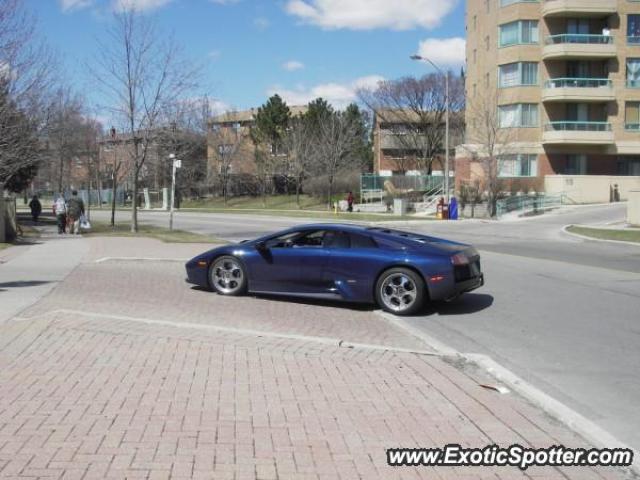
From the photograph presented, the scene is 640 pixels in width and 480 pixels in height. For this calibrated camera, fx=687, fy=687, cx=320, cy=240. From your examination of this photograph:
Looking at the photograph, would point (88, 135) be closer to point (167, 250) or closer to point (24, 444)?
point (167, 250)

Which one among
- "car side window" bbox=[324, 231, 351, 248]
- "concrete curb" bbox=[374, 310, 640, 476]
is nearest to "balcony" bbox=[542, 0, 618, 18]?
"car side window" bbox=[324, 231, 351, 248]

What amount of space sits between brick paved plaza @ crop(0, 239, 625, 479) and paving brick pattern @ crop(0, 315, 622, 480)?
1 cm

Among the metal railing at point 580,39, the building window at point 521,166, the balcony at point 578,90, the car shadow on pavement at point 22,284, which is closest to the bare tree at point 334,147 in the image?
the building window at point 521,166

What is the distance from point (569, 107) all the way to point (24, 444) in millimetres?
51717

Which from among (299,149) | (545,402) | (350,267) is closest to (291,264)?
(350,267)

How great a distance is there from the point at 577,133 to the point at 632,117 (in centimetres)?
476

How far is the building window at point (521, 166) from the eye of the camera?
49.7 meters

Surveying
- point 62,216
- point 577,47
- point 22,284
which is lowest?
point 22,284

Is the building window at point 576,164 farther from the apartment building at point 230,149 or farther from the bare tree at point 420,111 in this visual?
the apartment building at point 230,149

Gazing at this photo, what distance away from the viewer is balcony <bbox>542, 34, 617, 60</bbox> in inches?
1918

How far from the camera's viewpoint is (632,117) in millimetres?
50000

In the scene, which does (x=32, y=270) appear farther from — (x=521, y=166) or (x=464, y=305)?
(x=521, y=166)

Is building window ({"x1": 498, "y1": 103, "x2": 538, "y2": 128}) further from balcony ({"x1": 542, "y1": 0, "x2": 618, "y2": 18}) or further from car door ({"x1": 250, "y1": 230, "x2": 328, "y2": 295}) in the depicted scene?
car door ({"x1": 250, "y1": 230, "x2": 328, "y2": 295})

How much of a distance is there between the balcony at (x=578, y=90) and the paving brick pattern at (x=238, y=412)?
46648 mm
